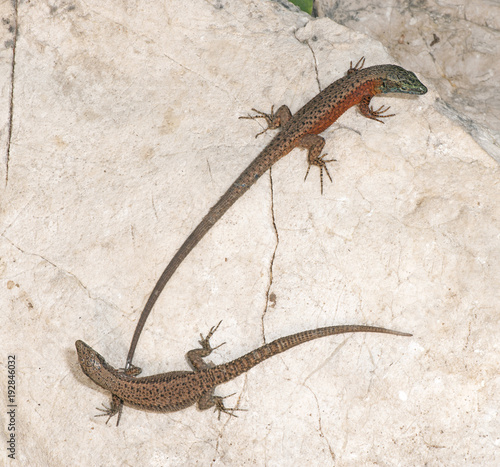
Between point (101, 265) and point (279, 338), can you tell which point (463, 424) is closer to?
point (279, 338)

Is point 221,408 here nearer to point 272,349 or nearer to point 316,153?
point 272,349

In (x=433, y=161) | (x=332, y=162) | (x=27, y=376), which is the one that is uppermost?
(x=433, y=161)

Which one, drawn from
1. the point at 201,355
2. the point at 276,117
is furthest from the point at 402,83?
the point at 201,355

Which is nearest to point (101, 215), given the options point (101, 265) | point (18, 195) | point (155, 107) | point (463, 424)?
point (101, 265)

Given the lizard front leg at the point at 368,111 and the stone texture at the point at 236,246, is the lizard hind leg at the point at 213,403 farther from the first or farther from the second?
the lizard front leg at the point at 368,111

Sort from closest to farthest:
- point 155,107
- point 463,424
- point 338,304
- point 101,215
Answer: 1. point 463,424
2. point 338,304
3. point 101,215
4. point 155,107

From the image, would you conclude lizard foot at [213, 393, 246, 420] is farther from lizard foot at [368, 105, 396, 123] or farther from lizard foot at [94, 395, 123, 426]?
lizard foot at [368, 105, 396, 123]
